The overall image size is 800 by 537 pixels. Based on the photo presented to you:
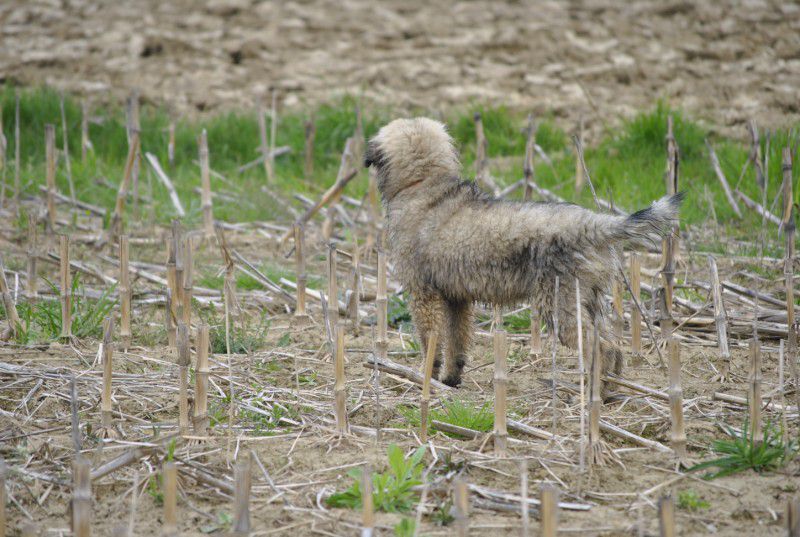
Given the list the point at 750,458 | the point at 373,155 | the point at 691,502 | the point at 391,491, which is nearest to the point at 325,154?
the point at 373,155

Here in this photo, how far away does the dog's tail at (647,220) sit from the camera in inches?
177

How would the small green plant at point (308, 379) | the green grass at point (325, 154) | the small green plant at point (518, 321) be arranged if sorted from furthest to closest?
1. the green grass at point (325, 154)
2. the small green plant at point (518, 321)
3. the small green plant at point (308, 379)

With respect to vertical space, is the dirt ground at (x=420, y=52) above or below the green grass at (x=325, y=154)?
above

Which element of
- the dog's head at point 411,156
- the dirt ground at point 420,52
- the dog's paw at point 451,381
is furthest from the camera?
the dirt ground at point 420,52

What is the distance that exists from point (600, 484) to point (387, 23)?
8.97 metres

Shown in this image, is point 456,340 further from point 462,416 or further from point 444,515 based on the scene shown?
point 444,515

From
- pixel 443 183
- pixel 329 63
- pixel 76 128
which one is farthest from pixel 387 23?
pixel 443 183

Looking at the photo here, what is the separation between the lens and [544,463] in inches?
157

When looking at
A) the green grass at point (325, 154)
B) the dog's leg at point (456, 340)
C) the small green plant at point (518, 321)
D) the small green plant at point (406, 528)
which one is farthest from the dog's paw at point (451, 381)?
the green grass at point (325, 154)

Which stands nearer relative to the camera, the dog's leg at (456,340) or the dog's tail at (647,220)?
the dog's tail at (647,220)

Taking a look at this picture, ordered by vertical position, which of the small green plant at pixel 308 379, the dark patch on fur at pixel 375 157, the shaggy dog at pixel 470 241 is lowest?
the small green plant at pixel 308 379

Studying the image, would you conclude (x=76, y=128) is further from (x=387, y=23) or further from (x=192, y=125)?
(x=387, y=23)

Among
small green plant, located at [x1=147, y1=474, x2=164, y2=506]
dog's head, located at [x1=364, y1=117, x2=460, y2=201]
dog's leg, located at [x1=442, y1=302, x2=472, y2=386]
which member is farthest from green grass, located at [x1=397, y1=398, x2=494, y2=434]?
dog's head, located at [x1=364, y1=117, x2=460, y2=201]

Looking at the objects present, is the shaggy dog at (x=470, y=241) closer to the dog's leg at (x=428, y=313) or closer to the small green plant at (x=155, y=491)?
the dog's leg at (x=428, y=313)
